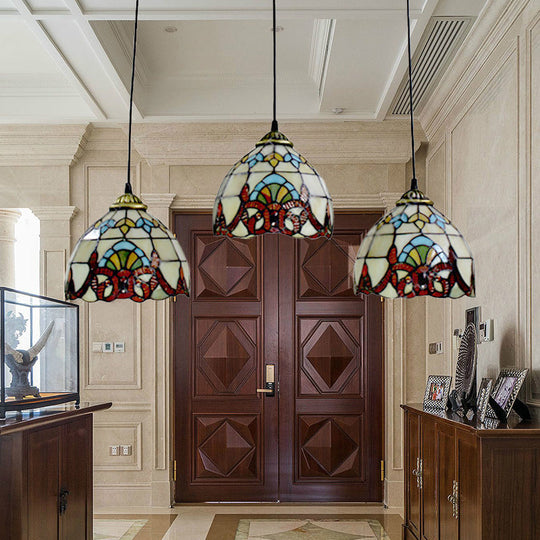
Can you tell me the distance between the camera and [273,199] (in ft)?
6.43

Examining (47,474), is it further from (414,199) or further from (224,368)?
(224,368)

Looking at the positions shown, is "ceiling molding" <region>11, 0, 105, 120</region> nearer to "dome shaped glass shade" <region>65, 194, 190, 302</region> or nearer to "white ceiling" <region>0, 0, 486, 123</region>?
"white ceiling" <region>0, 0, 486, 123</region>

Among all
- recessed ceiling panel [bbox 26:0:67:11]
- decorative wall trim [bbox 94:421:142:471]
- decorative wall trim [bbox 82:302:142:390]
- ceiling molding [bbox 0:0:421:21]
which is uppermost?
recessed ceiling panel [bbox 26:0:67:11]

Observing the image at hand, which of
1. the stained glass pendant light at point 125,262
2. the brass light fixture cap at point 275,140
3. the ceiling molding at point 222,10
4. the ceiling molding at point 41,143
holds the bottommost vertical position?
the stained glass pendant light at point 125,262

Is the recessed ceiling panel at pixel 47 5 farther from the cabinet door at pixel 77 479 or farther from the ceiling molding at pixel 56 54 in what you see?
the cabinet door at pixel 77 479

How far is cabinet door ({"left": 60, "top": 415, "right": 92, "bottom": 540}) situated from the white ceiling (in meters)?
2.14

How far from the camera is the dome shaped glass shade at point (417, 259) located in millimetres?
2025

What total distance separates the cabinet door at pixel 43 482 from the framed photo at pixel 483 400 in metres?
1.95

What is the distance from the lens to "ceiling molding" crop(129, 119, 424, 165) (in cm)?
589

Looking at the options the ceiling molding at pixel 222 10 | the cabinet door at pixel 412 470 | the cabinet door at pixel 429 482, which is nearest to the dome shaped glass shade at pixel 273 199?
the ceiling molding at pixel 222 10

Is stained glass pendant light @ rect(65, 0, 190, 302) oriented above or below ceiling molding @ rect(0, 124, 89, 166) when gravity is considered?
below

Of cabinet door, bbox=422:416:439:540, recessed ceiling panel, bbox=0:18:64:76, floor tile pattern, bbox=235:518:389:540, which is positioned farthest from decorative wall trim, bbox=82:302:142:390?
cabinet door, bbox=422:416:439:540

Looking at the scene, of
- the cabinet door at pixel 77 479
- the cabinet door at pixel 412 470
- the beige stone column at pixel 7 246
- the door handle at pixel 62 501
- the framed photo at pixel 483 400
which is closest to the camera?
the framed photo at pixel 483 400

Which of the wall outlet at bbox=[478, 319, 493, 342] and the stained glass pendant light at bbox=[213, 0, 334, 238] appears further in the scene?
the wall outlet at bbox=[478, 319, 493, 342]
